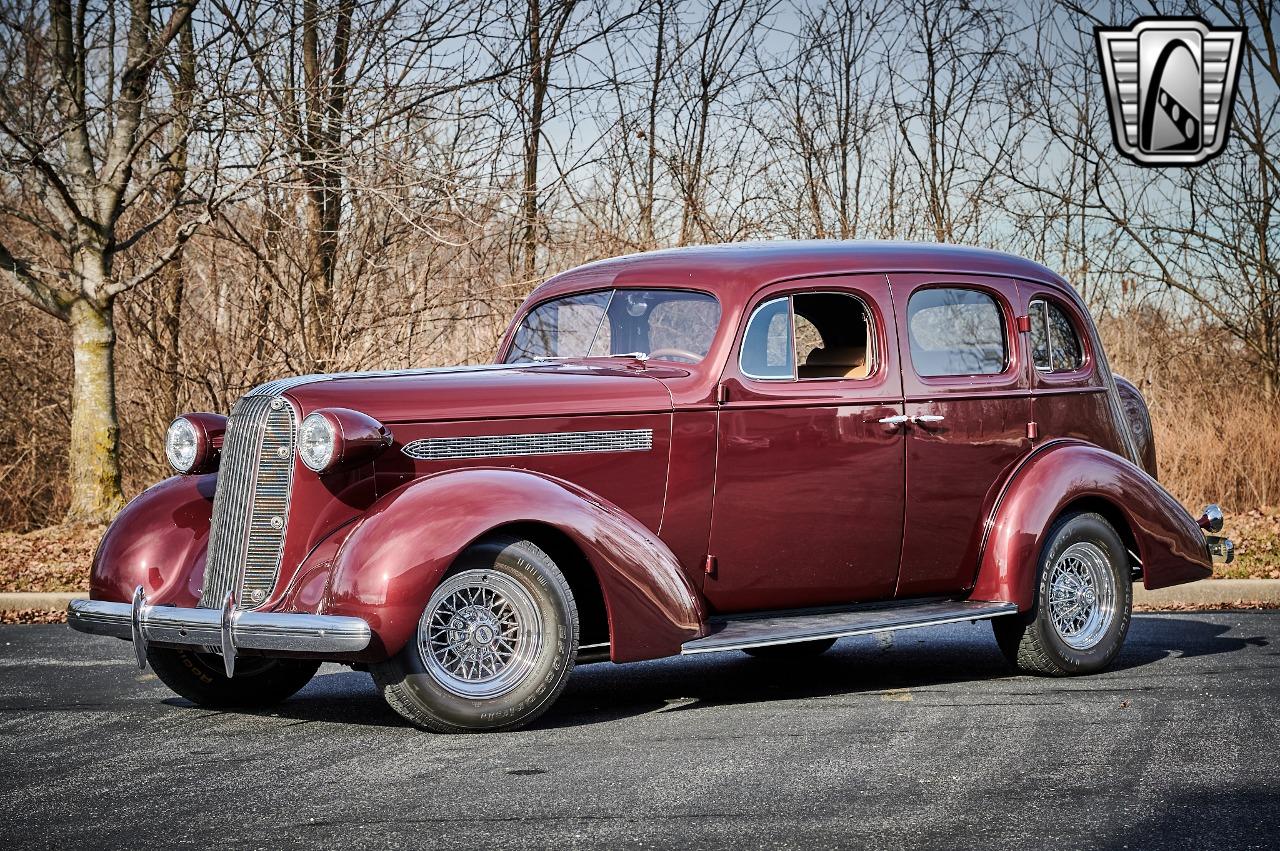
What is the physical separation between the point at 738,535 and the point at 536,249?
9.57 m

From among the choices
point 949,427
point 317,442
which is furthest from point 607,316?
point 317,442

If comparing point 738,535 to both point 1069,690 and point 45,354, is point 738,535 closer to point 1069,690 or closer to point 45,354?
point 1069,690

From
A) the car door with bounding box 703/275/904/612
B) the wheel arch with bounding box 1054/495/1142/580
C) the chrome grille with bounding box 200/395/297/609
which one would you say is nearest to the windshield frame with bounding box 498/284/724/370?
the car door with bounding box 703/275/904/612

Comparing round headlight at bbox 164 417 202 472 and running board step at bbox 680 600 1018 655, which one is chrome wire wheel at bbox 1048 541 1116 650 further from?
round headlight at bbox 164 417 202 472

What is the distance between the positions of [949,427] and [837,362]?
0.63 metres

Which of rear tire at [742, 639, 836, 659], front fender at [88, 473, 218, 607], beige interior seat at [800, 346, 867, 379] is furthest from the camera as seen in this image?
rear tire at [742, 639, 836, 659]

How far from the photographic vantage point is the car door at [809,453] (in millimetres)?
6500

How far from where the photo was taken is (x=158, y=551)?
6293mm

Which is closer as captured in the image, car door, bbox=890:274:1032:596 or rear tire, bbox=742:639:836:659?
car door, bbox=890:274:1032:596

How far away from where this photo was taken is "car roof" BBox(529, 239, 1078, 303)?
6.83m

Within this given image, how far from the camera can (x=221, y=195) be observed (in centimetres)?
1276

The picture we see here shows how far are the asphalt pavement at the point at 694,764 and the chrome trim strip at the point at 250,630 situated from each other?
41cm

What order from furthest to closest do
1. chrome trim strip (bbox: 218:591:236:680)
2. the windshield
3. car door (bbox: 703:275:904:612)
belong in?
the windshield
car door (bbox: 703:275:904:612)
chrome trim strip (bbox: 218:591:236:680)

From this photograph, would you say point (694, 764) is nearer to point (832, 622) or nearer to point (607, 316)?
A: point (832, 622)
